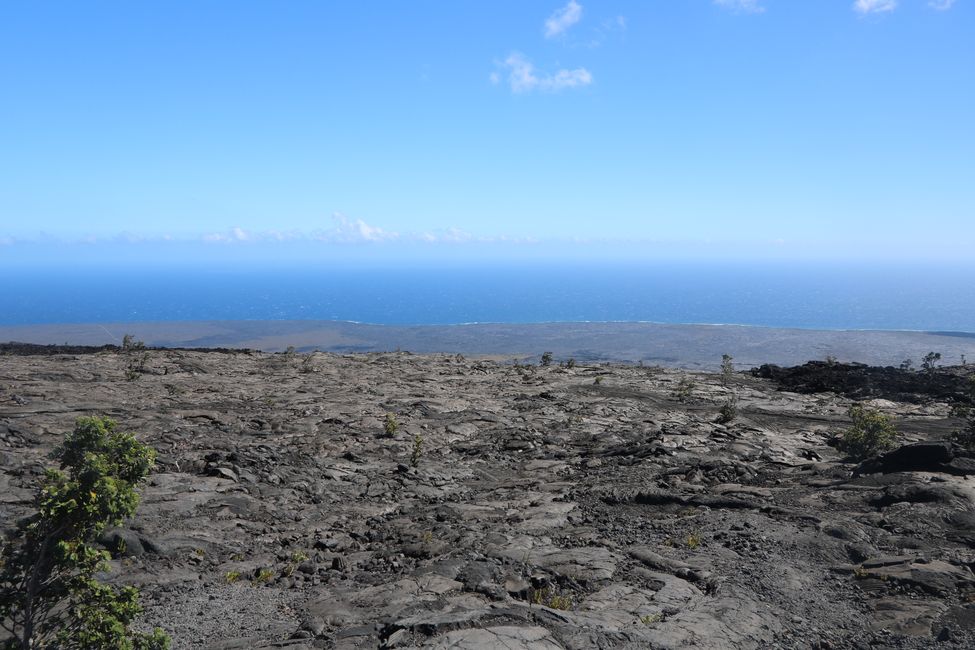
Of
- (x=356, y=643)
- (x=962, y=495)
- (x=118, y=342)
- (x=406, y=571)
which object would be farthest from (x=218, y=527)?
(x=118, y=342)

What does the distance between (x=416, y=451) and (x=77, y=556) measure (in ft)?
41.2

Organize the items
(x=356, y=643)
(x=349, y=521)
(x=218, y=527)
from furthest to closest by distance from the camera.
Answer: (x=349, y=521) < (x=218, y=527) < (x=356, y=643)

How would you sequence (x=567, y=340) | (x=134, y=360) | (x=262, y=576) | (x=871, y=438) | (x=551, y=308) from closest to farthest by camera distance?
(x=262, y=576) < (x=871, y=438) < (x=134, y=360) < (x=567, y=340) < (x=551, y=308)

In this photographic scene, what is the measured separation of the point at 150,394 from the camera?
22906mm

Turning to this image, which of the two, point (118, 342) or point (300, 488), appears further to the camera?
point (118, 342)

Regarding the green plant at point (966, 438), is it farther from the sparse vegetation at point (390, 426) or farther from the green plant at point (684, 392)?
the sparse vegetation at point (390, 426)

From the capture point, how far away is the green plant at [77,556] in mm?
5961

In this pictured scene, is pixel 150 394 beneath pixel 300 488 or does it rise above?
above

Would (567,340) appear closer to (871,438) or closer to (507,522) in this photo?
(871,438)

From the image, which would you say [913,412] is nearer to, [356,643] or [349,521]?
[349,521]

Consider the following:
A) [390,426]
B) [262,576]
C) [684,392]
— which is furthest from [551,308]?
[262,576]

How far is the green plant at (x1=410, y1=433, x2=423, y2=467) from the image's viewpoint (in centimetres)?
1790

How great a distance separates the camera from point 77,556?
6070 mm

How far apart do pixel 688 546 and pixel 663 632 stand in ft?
12.6
